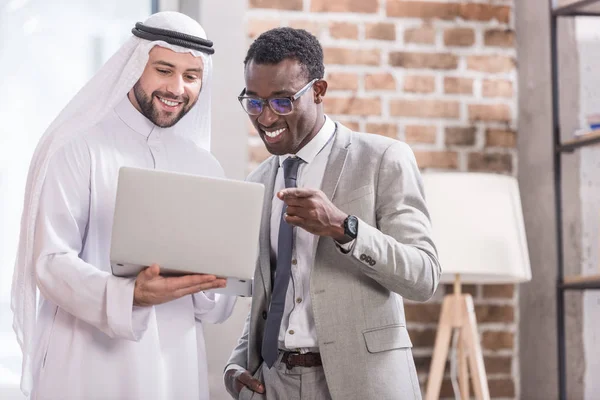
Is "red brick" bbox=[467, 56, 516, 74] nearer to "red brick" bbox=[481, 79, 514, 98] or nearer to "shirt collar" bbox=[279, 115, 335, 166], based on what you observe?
"red brick" bbox=[481, 79, 514, 98]

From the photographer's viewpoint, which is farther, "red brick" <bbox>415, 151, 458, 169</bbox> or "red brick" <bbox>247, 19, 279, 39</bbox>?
"red brick" <bbox>415, 151, 458, 169</bbox>

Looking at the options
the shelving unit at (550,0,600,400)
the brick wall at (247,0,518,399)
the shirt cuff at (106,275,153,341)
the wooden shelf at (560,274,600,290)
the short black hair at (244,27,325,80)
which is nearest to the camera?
the shirt cuff at (106,275,153,341)

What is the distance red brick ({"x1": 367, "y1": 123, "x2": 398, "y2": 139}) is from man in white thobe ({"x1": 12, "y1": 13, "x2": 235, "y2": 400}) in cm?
106

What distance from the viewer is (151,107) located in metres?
2.39

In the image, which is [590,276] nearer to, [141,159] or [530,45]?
[530,45]

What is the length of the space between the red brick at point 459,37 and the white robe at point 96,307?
155cm

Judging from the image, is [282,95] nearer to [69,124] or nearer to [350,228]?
[350,228]

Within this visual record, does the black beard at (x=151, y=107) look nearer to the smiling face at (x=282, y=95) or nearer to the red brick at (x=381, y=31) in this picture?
the smiling face at (x=282, y=95)

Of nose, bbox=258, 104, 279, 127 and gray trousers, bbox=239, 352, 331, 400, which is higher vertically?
nose, bbox=258, 104, 279, 127

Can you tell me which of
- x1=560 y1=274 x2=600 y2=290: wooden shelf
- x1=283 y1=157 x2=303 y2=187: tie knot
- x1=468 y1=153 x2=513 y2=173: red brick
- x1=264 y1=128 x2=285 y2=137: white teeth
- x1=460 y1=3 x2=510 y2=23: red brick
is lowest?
x1=560 y1=274 x2=600 y2=290: wooden shelf

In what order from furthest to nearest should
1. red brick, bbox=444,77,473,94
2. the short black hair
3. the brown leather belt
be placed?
red brick, bbox=444,77,473,94, the short black hair, the brown leather belt

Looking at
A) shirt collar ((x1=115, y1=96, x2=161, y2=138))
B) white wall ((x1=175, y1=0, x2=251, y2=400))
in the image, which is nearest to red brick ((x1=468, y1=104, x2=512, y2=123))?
white wall ((x1=175, y1=0, x2=251, y2=400))

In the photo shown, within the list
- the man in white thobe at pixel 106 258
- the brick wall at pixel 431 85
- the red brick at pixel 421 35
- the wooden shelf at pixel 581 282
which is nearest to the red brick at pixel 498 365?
the brick wall at pixel 431 85

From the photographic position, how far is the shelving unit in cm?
314
